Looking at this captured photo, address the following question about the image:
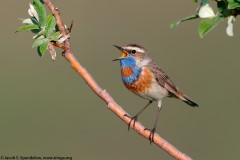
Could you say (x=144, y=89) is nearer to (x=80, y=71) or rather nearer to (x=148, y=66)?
(x=148, y=66)

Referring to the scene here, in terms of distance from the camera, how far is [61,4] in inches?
636

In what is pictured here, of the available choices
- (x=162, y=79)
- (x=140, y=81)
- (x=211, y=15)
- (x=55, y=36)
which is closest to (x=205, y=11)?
(x=211, y=15)

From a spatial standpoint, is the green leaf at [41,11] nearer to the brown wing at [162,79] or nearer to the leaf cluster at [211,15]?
the leaf cluster at [211,15]

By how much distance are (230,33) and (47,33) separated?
1.04 meters

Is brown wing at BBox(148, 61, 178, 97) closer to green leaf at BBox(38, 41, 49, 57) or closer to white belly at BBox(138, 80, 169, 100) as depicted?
white belly at BBox(138, 80, 169, 100)

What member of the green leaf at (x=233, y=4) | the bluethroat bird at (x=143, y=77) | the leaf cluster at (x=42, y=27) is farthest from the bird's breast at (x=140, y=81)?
the green leaf at (x=233, y=4)

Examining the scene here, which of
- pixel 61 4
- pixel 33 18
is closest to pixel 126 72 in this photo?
pixel 33 18

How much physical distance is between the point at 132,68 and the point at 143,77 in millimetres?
→ 168

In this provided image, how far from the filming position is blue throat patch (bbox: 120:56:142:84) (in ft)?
17.8

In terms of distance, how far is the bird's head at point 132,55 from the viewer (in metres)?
5.53

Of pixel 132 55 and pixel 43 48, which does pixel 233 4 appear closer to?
pixel 43 48

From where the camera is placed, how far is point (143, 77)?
18.4 feet

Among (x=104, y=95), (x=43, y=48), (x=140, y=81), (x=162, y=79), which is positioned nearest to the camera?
(x=104, y=95)

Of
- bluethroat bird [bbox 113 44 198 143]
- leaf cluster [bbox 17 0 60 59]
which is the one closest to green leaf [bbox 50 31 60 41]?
leaf cluster [bbox 17 0 60 59]
